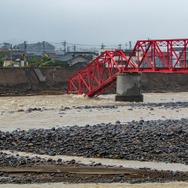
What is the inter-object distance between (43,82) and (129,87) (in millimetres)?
23508

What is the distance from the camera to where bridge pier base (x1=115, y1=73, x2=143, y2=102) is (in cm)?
4941

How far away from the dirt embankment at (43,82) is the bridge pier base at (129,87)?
61.8 ft

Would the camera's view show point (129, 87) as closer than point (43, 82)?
Yes

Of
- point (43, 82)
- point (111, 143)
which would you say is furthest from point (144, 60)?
point (111, 143)

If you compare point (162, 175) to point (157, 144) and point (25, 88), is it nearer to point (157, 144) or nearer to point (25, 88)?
point (157, 144)

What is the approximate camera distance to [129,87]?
49.5m

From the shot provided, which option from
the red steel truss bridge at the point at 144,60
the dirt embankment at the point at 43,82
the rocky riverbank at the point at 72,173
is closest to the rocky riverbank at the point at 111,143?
the rocky riverbank at the point at 72,173

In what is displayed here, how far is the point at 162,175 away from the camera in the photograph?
46.7ft

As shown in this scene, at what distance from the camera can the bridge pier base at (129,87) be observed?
49.4 metres

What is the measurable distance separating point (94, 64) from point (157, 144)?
38.8 m

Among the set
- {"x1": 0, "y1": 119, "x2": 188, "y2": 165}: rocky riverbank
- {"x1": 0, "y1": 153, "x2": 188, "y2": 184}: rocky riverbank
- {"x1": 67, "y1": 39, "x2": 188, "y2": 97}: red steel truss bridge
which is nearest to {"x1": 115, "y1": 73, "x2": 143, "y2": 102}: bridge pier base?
{"x1": 67, "y1": 39, "x2": 188, "y2": 97}: red steel truss bridge

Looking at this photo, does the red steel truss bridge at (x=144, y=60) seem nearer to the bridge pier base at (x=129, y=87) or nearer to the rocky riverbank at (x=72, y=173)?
the bridge pier base at (x=129, y=87)

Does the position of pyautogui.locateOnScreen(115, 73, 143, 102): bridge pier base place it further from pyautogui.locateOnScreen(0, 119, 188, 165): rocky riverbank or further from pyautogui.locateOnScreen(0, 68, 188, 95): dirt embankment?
pyautogui.locateOnScreen(0, 119, 188, 165): rocky riverbank

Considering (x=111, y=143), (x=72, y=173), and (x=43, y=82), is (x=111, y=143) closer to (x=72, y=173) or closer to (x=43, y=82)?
(x=72, y=173)
